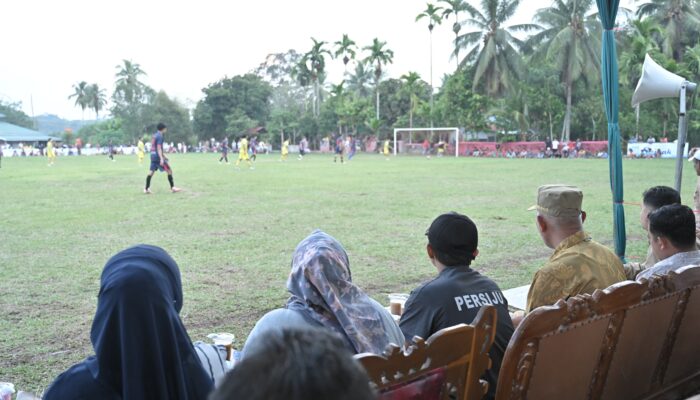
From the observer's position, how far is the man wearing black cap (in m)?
2.28

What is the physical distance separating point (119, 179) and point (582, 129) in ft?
109

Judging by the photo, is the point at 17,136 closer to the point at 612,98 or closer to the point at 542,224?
the point at 612,98

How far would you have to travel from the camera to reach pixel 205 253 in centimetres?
720

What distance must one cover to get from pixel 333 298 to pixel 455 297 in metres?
0.52

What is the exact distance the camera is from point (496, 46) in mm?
41312

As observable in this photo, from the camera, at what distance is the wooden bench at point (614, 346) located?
178cm

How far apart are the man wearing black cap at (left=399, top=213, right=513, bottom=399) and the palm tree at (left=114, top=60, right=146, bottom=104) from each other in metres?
75.6

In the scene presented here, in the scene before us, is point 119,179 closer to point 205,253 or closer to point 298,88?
point 205,253

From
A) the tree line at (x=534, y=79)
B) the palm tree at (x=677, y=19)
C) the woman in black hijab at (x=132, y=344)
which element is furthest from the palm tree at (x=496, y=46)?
the woman in black hijab at (x=132, y=344)

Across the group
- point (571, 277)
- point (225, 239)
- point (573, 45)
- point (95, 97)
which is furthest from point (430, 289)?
point (95, 97)

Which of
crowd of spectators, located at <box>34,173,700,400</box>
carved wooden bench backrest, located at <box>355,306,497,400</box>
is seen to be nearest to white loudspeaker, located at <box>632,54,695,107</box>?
crowd of spectators, located at <box>34,173,700,400</box>

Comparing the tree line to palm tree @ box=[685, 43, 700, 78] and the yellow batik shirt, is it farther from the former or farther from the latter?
the yellow batik shirt

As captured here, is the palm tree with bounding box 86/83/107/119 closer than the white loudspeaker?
No

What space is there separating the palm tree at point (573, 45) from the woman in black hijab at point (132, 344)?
→ 3983cm
